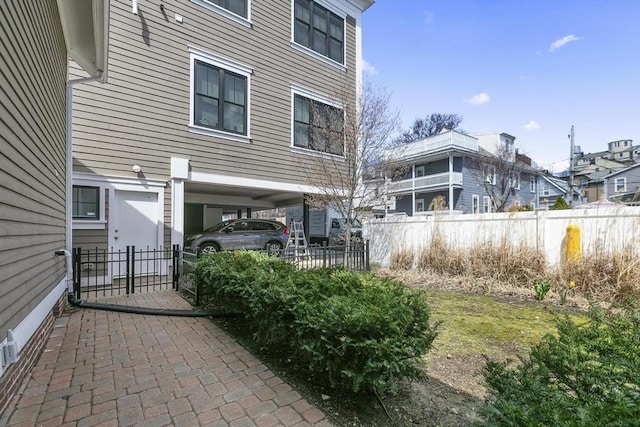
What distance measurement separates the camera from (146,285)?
6.18 metres

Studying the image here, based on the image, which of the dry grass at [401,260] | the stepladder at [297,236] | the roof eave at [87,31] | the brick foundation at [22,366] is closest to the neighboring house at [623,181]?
the dry grass at [401,260]

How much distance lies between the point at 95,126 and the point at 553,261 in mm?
9445

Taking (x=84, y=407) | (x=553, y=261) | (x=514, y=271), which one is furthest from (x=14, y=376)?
(x=553, y=261)

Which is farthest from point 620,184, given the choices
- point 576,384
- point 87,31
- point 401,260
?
point 87,31

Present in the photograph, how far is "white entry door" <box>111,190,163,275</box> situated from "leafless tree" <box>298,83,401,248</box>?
4153 mm

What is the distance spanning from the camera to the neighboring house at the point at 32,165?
2.22m

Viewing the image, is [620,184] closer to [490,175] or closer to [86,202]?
[490,175]

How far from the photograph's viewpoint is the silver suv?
920cm

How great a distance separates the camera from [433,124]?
1337 inches

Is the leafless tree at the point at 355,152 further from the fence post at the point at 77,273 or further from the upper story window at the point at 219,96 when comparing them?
the fence post at the point at 77,273

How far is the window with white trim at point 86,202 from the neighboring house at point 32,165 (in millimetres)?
1150

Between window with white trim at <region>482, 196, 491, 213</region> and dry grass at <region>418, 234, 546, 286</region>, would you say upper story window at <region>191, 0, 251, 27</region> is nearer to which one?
dry grass at <region>418, 234, 546, 286</region>

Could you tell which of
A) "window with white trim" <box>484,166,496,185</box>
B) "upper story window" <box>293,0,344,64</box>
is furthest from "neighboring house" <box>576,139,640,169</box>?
"upper story window" <box>293,0,344,64</box>

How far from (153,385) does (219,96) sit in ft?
22.8
